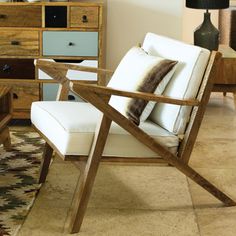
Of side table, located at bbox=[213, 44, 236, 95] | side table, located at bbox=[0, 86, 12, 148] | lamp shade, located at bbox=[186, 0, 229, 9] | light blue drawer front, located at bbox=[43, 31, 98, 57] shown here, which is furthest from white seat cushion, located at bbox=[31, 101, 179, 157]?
side table, located at bbox=[213, 44, 236, 95]

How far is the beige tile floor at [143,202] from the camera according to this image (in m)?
2.40

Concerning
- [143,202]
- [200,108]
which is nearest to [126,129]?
[200,108]

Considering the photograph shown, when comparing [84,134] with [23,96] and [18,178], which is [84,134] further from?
[23,96]

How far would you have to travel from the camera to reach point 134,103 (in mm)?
2500

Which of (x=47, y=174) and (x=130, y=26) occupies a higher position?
(x=130, y=26)

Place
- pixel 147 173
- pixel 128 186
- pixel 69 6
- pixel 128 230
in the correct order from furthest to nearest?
1. pixel 69 6
2. pixel 147 173
3. pixel 128 186
4. pixel 128 230

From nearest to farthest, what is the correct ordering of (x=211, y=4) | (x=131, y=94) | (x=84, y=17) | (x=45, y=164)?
(x=131, y=94) < (x=45, y=164) < (x=84, y=17) < (x=211, y=4)

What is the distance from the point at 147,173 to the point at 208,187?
22.4 inches

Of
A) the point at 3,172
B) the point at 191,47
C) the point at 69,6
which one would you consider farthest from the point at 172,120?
the point at 69,6

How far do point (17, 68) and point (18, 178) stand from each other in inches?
44.8

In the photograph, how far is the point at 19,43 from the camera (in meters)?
3.83

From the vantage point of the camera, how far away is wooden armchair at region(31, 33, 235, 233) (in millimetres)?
2316

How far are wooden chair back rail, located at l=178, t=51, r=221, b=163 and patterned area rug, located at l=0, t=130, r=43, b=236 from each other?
29.4 inches

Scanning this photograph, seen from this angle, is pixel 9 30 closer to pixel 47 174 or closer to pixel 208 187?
pixel 47 174
